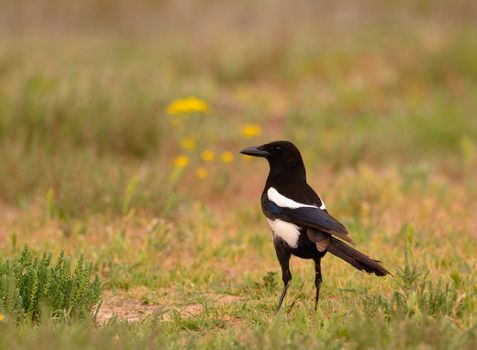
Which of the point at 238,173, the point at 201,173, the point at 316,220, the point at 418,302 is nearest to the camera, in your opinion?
the point at 418,302

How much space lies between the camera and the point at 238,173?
9062 millimetres

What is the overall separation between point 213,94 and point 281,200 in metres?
7.36

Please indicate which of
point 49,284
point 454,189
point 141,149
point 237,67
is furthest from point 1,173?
point 237,67

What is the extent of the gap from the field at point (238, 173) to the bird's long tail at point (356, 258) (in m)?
0.13

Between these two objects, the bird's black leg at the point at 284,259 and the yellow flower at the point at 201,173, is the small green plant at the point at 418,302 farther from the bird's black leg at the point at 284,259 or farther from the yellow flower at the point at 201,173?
the yellow flower at the point at 201,173

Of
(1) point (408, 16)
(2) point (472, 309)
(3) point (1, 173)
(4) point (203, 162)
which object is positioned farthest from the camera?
(1) point (408, 16)

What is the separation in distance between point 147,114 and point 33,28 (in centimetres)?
935

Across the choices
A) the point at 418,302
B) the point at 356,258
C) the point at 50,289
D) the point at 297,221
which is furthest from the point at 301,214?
the point at 50,289

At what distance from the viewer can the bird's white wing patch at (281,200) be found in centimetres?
511

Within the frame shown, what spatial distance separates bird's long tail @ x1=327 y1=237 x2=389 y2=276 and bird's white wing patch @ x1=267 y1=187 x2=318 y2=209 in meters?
0.30

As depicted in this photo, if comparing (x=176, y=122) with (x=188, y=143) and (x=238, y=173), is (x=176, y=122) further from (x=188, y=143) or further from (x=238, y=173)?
(x=238, y=173)

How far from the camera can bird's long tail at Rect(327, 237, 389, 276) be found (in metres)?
4.65

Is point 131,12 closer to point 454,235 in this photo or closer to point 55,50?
point 55,50

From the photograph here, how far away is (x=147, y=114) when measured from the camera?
370 inches
